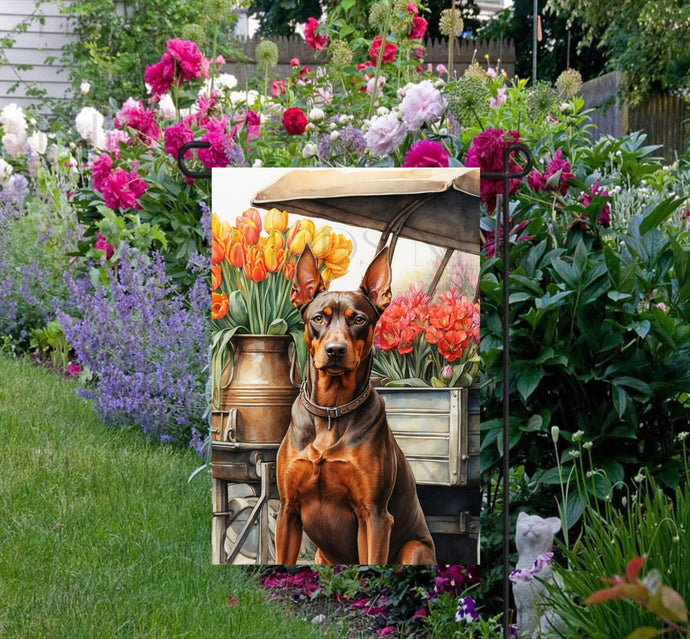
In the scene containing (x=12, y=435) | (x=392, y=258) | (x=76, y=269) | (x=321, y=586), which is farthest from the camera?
(x=76, y=269)

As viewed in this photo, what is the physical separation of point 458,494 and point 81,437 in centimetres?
209

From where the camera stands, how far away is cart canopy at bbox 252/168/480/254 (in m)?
2.18

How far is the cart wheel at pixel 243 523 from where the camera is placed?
2.22m

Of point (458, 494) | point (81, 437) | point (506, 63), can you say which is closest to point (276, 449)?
point (458, 494)

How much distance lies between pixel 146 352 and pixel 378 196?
2139mm

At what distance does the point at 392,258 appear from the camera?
7.17ft

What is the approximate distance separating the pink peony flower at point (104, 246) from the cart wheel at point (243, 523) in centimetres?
274

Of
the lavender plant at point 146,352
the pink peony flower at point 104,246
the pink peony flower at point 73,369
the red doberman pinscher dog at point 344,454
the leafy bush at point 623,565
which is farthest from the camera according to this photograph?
the pink peony flower at point 73,369

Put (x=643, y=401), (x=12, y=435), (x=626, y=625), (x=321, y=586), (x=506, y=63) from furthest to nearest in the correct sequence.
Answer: (x=506, y=63) → (x=12, y=435) → (x=321, y=586) → (x=643, y=401) → (x=626, y=625)

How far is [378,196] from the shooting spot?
7.15ft

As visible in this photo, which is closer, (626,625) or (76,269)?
(626,625)

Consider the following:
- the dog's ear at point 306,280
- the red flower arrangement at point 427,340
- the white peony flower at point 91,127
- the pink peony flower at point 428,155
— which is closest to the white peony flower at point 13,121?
the white peony flower at point 91,127

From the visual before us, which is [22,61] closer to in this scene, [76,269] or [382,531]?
[76,269]

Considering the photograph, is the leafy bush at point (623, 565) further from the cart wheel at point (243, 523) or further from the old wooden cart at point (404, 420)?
the cart wheel at point (243, 523)
